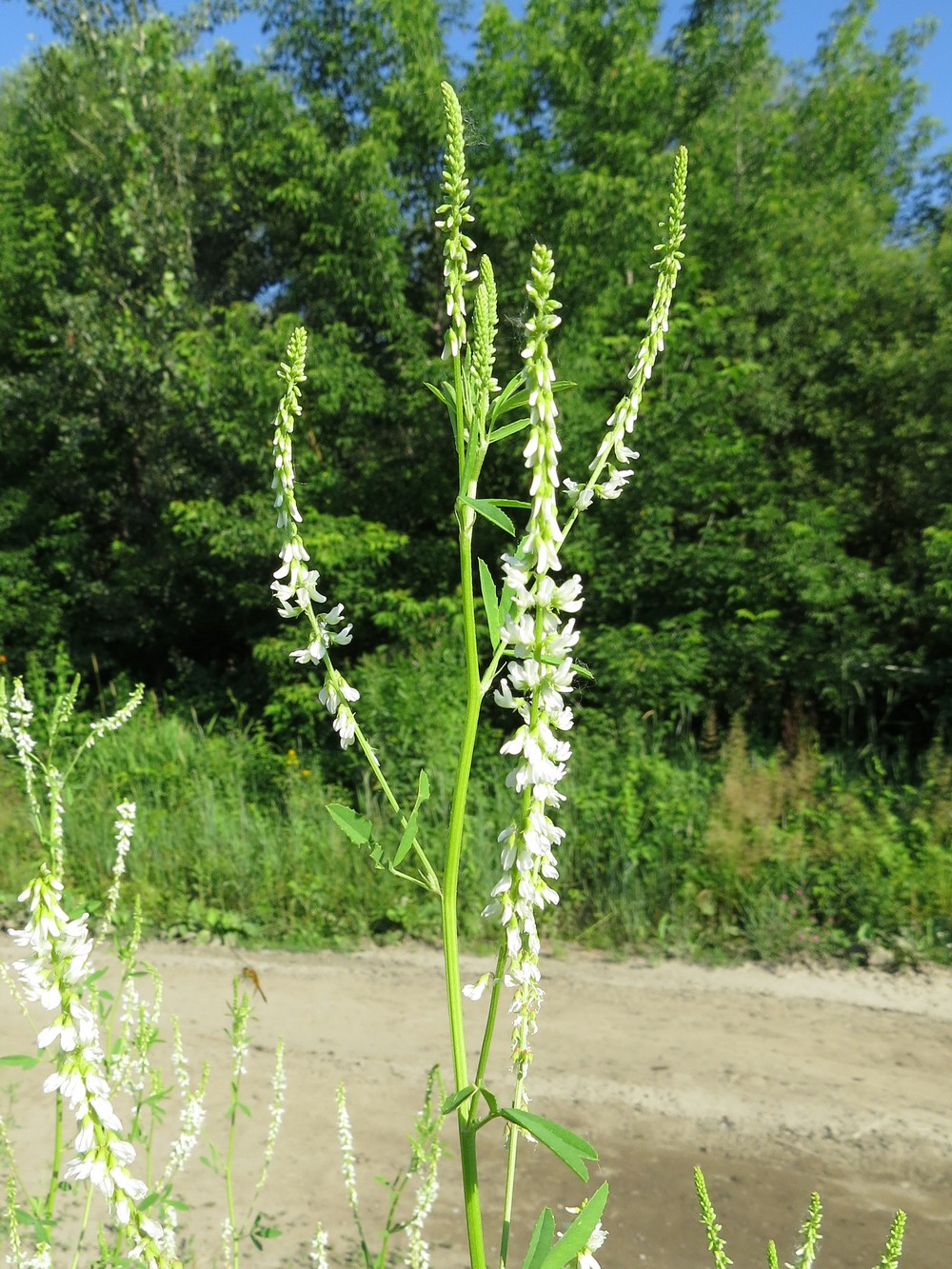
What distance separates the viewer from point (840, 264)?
1034cm

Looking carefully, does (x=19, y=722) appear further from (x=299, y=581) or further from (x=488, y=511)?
(x=488, y=511)

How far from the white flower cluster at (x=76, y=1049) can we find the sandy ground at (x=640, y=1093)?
2.90 m

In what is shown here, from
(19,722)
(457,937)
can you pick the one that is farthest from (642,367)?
(19,722)

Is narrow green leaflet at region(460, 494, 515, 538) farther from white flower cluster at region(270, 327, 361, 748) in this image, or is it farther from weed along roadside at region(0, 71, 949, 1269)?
white flower cluster at region(270, 327, 361, 748)

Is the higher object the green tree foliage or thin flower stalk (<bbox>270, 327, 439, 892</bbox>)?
the green tree foliage

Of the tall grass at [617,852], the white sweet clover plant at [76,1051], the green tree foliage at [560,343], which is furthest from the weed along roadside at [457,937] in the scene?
the green tree foliage at [560,343]

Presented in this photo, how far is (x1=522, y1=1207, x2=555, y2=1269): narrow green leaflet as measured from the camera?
909 millimetres

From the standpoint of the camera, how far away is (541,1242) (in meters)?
0.94

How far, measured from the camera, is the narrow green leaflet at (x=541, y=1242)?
0.91 metres

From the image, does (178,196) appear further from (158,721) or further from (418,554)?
(158,721)

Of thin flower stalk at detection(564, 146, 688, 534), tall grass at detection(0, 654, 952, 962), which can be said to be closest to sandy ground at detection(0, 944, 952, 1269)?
tall grass at detection(0, 654, 952, 962)

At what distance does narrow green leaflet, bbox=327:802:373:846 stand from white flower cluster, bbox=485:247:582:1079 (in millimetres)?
177

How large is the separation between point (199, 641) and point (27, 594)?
2240mm

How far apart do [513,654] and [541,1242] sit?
0.52 m
